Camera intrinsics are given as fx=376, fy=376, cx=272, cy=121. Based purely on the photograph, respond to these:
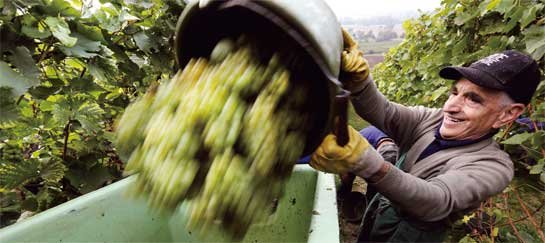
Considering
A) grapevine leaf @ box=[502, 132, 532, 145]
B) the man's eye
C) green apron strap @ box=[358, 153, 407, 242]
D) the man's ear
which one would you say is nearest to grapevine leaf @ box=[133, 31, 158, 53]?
green apron strap @ box=[358, 153, 407, 242]

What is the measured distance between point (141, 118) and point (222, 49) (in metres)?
0.34

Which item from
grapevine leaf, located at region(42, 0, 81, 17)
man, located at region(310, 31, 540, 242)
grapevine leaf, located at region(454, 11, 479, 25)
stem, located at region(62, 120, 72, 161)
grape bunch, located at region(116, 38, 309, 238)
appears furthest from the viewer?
grapevine leaf, located at region(454, 11, 479, 25)

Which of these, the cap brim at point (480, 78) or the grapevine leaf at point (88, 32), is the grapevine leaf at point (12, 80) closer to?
the grapevine leaf at point (88, 32)

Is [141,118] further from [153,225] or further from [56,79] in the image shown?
[153,225]

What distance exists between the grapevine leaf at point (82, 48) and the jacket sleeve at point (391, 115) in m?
1.19

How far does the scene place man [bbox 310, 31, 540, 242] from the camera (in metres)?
1.33

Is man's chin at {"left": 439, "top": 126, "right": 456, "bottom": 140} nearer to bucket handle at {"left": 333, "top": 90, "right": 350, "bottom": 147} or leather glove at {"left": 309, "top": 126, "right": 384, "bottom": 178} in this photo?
leather glove at {"left": 309, "top": 126, "right": 384, "bottom": 178}

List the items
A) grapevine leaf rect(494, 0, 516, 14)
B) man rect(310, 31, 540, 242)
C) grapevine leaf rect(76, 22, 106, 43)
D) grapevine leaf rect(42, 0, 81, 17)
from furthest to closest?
grapevine leaf rect(494, 0, 516, 14), grapevine leaf rect(76, 22, 106, 43), grapevine leaf rect(42, 0, 81, 17), man rect(310, 31, 540, 242)

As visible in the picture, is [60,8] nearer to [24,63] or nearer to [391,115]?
[24,63]

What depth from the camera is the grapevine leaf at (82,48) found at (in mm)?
1534

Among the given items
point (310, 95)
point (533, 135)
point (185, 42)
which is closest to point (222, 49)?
point (185, 42)

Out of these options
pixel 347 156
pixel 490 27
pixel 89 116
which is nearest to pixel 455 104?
pixel 347 156

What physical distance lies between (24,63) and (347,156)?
1.22m

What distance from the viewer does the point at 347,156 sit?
46.9 inches
